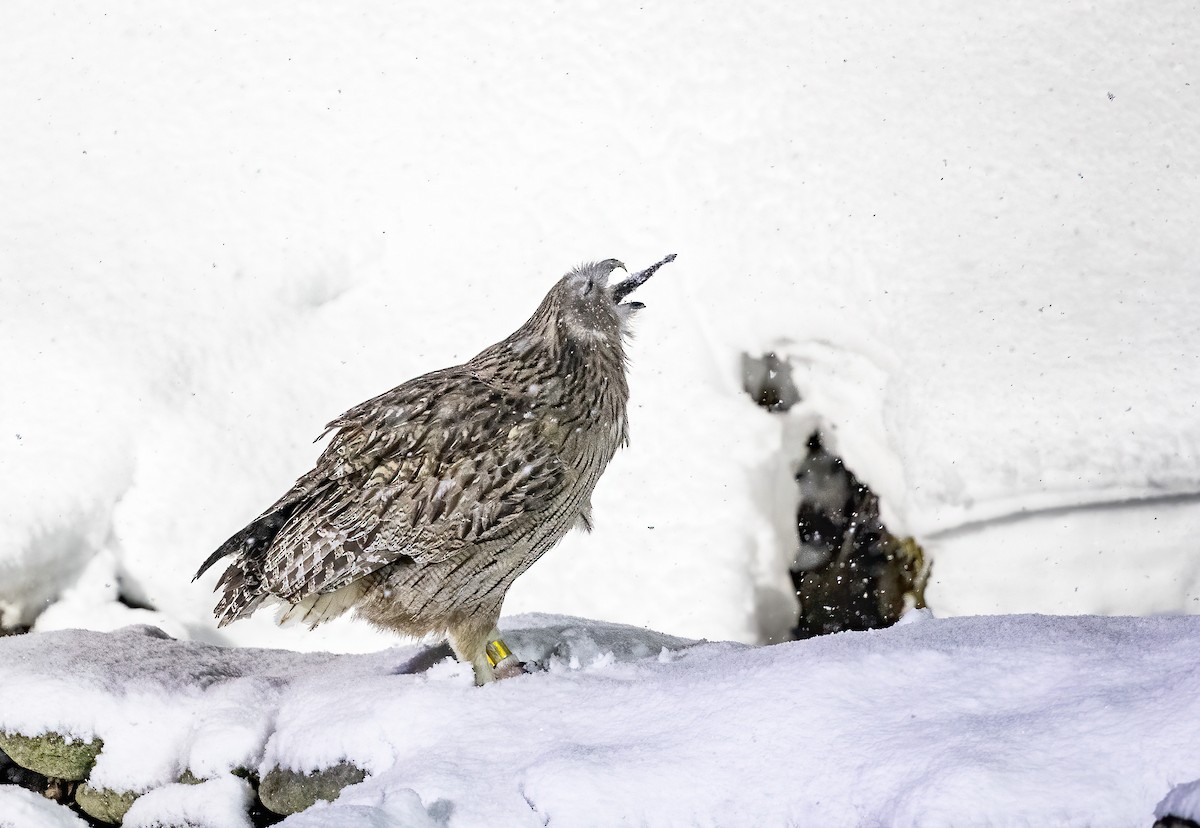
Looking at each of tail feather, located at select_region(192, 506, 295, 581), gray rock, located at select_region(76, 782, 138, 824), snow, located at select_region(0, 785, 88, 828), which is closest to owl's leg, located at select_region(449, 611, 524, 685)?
tail feather, located at select_region(192, 506, 295, 581)

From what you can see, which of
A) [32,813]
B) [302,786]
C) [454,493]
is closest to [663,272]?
[454,493]

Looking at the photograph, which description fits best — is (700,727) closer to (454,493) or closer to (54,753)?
(454,493)

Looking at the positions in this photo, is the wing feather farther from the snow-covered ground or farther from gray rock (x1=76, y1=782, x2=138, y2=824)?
the snow-covered ground

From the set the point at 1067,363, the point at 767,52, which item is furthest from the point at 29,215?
the point at 1067,363

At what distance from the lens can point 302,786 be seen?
3033 mm

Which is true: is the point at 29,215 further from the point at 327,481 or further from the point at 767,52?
the point at 767,52

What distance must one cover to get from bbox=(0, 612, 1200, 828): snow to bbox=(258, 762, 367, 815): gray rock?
0.03 m

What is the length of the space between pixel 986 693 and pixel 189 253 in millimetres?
4564

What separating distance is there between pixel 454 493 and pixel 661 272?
8.69 ft

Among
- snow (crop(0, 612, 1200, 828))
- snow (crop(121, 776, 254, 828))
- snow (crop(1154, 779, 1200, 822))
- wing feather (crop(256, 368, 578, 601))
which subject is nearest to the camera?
snow (crop(1154, 779, 1200, 822))

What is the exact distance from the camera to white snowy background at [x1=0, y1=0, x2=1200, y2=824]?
511 cm

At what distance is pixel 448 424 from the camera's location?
11.3ft

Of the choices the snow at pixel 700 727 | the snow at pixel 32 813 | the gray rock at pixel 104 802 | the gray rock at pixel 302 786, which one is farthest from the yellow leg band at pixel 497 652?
the snow at pixel 32 813

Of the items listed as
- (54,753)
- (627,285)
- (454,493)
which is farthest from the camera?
(627,285)
